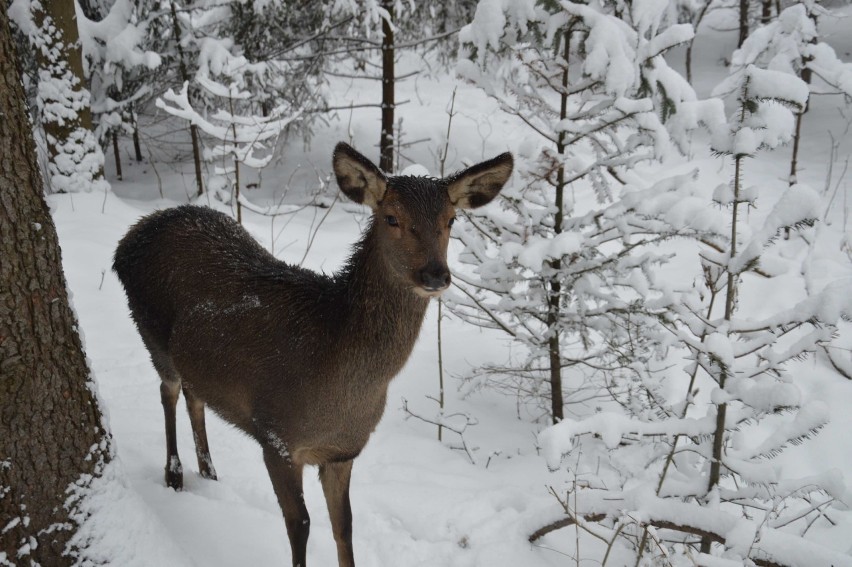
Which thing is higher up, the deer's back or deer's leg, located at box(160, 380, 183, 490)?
the deer's back

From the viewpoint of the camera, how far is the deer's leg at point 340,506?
3.34 m

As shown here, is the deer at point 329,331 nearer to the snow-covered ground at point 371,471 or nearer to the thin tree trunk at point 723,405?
the snow-covered ground at point 371,471

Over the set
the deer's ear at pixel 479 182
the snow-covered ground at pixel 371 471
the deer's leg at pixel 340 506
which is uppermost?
the deer's ear at pixel 479 182

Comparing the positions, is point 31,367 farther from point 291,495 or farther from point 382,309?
point 382,309

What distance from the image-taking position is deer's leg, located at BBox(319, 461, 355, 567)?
3.34 meters

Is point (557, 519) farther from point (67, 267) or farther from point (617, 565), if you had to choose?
point (67, 267)

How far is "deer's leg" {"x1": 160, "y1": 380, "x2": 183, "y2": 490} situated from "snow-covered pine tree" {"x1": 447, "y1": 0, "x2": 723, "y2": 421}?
2.12m

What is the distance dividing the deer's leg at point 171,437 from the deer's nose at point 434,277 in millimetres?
2163

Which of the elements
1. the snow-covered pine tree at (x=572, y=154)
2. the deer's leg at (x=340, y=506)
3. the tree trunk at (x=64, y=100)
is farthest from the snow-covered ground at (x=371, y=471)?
the snow-covered pine tree at (x=572, y=154)

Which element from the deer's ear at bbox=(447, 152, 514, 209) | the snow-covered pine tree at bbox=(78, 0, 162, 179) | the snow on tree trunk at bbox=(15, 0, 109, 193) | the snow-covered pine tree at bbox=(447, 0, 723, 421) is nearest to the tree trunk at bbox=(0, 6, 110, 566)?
the deer's ear at bbox=(447, 152, 514, 209)

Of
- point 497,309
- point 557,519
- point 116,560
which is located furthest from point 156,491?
point 497,309

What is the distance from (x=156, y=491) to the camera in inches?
145

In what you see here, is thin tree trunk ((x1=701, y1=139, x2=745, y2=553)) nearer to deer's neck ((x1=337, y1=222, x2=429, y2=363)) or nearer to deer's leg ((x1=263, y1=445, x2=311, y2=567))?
deer's neck ((x1=337, y1=222, x2=429, y2=363))

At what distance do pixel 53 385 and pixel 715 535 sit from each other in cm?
297
